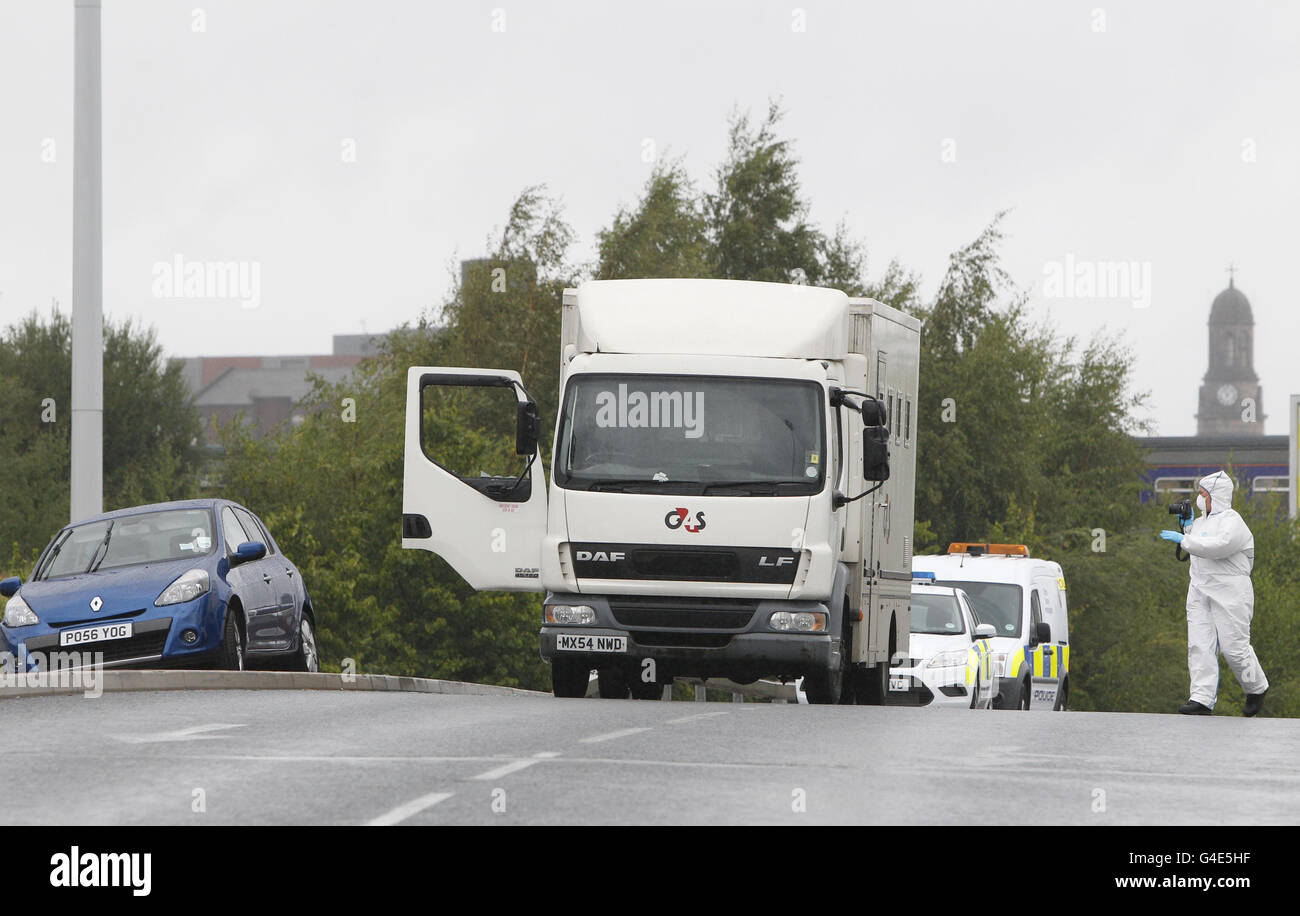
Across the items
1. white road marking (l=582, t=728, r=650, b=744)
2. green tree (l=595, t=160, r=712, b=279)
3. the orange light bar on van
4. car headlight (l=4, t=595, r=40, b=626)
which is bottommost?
white road marking (l=582, t=728, r=650, b=744)

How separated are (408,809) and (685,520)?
7.48 m

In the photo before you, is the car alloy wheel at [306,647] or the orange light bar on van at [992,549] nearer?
the car alloy wheel at [306,647]

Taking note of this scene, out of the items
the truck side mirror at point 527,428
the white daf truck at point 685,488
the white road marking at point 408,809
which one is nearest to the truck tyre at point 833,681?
the white daf truck at point 685,488

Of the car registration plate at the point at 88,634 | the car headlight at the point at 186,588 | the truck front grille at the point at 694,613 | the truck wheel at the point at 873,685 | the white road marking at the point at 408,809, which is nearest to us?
the white road marking at the point at 408,809

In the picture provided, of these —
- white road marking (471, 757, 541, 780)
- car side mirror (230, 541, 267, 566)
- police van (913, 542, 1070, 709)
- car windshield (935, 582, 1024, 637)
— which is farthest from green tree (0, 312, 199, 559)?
white road marking (471, 757, 541, 780)

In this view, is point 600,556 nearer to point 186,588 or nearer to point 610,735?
point 186,588

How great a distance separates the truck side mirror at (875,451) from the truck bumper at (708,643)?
3.66 feet

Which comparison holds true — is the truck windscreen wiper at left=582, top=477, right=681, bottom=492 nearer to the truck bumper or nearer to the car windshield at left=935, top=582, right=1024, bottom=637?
the truck bumper

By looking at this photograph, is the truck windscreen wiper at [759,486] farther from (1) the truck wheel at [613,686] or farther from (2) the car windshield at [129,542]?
(2) the car windshield at [129,542]

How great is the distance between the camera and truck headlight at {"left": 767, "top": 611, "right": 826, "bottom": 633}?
16109 millimetres

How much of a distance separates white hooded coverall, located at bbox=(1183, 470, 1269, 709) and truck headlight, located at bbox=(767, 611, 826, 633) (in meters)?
2.99

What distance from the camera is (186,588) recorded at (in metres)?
17.1

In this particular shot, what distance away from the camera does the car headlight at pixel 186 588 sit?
55.8 ft
